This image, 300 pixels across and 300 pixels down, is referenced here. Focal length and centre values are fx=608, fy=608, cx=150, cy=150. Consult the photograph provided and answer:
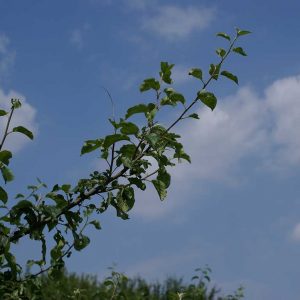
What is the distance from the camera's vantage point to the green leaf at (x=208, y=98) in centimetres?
313

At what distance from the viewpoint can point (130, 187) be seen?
3.17 meters

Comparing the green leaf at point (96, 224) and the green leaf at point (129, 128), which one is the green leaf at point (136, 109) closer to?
the green leaf at point (129, 128)

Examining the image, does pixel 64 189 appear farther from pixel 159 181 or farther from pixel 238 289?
pixel 238 289

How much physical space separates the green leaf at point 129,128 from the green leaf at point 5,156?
1.91 feet

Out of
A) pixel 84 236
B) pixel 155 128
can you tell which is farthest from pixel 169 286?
pixel 155 128

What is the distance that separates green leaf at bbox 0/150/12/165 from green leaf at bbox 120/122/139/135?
0.58 metres

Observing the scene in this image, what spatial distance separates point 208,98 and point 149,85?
1.06 feet

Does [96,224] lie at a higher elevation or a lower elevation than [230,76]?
lower

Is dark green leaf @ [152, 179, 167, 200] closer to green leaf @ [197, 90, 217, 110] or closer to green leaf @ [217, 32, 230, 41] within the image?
green leaf @ [197, 90, 217, 110]

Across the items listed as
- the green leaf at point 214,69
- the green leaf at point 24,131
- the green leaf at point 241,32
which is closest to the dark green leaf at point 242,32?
the green leaf at point 241,32

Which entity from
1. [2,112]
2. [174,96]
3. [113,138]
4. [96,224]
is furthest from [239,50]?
[96,224]

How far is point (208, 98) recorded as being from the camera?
3.13 metres

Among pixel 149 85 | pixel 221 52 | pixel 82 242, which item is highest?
pixel 221 52

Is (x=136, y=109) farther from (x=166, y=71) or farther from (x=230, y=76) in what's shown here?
(x=230, y=76)
